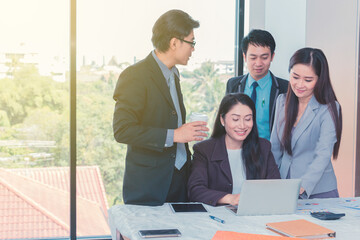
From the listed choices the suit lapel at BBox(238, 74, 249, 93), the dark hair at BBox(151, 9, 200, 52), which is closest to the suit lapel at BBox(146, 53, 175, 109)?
the dark hair at BBox(151, 9, 200, 52)

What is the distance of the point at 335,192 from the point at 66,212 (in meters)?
2.06

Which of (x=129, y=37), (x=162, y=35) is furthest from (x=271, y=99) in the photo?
(x=129, y=37)

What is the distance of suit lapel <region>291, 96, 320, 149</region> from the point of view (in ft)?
7.63

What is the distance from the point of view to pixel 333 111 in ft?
7.53

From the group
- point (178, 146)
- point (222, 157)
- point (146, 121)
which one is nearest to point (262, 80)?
point (222, 157)

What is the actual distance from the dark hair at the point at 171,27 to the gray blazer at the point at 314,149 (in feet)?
2.59

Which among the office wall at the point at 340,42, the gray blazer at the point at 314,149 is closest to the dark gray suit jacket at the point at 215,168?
the gray blazer at the point at 314,149

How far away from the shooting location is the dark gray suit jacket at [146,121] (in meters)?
2.05

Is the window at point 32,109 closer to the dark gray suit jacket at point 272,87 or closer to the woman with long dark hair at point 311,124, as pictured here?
the dark gray suit jacket at point 272,87

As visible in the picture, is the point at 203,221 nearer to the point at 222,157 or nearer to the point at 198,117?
the point at 198,117

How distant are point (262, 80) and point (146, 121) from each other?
101cm

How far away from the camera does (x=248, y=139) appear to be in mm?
2297

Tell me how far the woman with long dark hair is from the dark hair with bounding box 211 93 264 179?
0.20 meters

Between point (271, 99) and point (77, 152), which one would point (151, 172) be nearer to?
point (271, 99)
